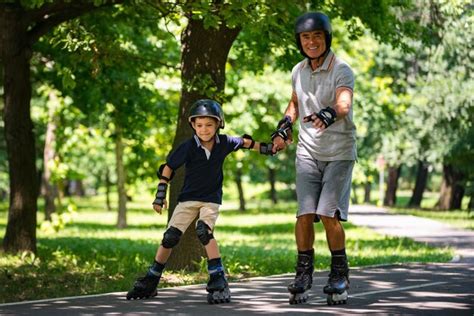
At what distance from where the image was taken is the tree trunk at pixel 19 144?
593 inches

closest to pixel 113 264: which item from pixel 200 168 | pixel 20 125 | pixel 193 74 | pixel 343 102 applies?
pixel 20 125

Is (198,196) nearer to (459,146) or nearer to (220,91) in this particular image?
(220,91)

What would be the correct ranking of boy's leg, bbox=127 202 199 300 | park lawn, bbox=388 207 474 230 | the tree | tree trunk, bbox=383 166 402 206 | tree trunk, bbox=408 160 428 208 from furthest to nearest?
tree trunk, bbox=383 166 402 206
tree trunk, bbox=408 160 428 208
park lawn, bbox=388 207 474 230
the tree
boy's leg, bbox=127 202 199 300

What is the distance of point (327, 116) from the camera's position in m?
7.12

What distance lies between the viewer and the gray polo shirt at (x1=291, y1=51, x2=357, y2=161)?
749cm

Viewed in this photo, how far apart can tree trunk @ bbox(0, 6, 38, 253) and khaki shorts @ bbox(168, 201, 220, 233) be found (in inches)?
302

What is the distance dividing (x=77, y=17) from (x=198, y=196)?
22.2ft

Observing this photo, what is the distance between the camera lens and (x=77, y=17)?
13945 mm

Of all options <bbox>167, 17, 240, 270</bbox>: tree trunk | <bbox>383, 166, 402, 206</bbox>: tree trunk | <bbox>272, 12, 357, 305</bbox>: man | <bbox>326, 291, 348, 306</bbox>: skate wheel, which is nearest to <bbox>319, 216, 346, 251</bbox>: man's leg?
<bbox>272, 12, 357, 305</bbox>: man

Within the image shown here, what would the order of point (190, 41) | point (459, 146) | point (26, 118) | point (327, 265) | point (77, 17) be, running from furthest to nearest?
point (459, 146) → point (26, 118) → point (77, 17) → point (327, 265) → point (190, 41)

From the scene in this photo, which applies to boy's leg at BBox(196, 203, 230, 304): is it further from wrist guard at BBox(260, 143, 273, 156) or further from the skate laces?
the skate laces

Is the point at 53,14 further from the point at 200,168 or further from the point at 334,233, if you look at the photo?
the point at 334,233

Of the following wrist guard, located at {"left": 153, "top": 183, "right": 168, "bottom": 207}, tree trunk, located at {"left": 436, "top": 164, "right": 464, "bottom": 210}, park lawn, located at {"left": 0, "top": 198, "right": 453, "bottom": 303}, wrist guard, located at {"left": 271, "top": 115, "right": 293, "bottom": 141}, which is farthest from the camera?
tree trunk, located at {"left": 436, "top": 164, "right": 464, "bottom": 210}

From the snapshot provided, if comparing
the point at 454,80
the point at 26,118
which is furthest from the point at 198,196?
the point at 454,80
